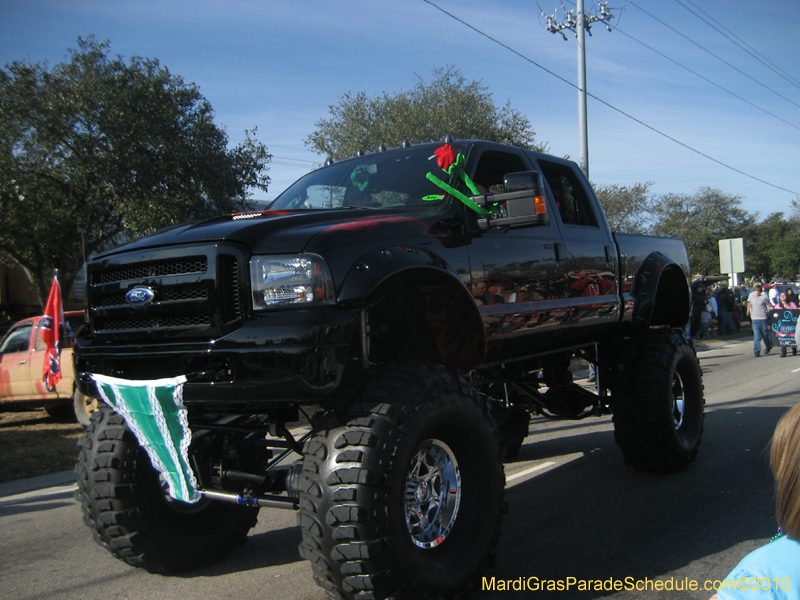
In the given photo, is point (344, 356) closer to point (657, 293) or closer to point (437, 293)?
point (437, 293)

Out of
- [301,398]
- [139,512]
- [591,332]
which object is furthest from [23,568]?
[591,332]

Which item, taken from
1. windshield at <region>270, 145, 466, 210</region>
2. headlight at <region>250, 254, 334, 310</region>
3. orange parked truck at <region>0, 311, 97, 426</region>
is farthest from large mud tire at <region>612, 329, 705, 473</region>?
orange parked truck at <region>0, 311, 97, 426</region>

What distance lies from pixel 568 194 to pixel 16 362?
9.43 metres

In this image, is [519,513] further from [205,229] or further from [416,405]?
[205,229]

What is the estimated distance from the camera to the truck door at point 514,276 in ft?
12.6

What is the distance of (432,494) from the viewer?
3189mm

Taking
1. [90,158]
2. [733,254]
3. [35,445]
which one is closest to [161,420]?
[35,445]

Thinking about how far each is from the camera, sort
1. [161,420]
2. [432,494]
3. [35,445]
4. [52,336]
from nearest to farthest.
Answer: [161,420], [432,494], [35,445], [52,336]

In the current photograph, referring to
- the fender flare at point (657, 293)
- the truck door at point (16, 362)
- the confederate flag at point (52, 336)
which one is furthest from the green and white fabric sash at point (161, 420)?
the truck door at point (16, 362)

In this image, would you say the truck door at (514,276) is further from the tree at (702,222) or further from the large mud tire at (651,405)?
the tree at (702,222)

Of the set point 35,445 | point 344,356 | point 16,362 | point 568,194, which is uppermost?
point 568,194

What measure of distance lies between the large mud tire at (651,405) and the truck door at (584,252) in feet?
1.74

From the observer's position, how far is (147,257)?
10.5ft

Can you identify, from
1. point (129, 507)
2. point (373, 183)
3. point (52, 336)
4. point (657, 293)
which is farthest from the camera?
point (52, 336)
